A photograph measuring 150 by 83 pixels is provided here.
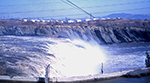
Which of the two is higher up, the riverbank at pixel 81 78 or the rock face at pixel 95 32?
the rock face at pixel 95 32

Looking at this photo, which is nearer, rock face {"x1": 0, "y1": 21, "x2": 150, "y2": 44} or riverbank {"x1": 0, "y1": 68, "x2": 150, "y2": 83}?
riverbank {"x1": 0, "y1": 68, "x2": 150, "y2": 83}

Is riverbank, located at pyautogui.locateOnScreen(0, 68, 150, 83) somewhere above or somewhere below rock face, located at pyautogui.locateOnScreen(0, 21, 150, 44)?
below

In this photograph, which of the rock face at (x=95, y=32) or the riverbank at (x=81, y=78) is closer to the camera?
the riverbank at (x=81, y=78)

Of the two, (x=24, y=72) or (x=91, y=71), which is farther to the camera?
(x=91, y=71)

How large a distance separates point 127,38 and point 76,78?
27896 mm

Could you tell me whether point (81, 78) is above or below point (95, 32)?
below

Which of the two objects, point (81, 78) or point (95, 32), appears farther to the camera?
point (95, 32)

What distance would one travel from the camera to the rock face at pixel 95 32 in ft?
103

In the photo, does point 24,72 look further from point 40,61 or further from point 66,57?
point 66,57

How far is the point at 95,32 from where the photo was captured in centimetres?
3412

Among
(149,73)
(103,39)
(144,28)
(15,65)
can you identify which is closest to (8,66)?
(15,65)

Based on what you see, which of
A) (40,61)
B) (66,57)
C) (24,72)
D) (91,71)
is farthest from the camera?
(66,57)

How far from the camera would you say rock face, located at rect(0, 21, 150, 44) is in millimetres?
31266

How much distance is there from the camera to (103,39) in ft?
105
